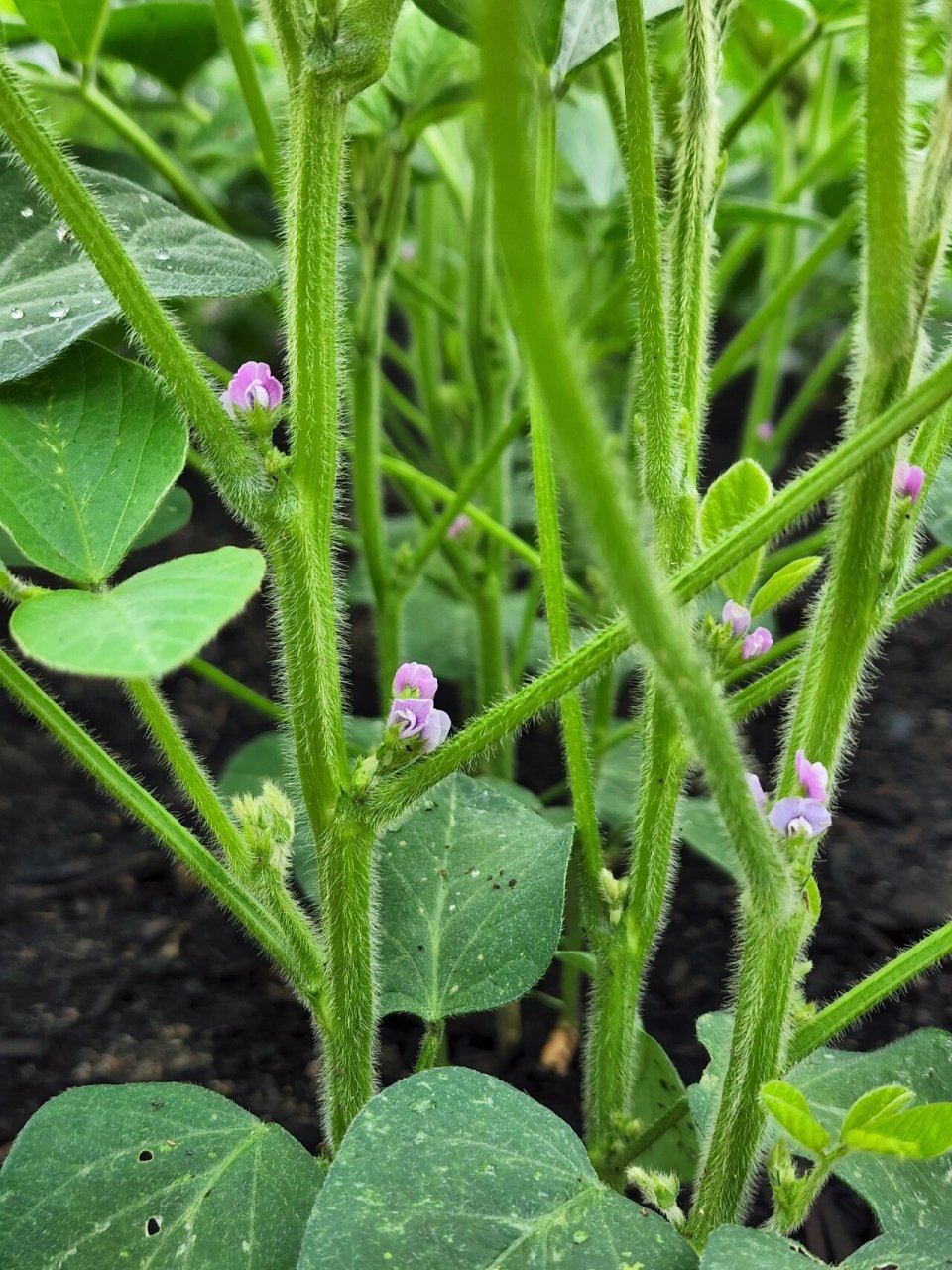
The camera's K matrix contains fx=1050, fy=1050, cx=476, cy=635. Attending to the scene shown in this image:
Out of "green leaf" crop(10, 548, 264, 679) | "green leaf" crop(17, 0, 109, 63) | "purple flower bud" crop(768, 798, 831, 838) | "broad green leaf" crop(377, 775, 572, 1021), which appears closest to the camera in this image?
"green leaf" crop(10, 548, 264, 679)

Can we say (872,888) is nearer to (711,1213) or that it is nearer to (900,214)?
(711,1213)

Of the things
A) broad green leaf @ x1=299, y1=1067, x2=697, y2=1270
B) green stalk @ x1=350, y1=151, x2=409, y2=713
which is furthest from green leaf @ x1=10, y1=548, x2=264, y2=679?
green stalk @ x1=350, y1=151, x2=409, y2=713

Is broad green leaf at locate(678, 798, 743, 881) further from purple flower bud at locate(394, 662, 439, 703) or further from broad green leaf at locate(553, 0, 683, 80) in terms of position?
broad green leaf at locate(553, 0, 683, 80)

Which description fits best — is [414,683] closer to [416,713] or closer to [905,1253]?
[416,713]

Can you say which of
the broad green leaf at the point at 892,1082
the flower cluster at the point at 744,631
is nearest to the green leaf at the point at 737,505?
the flower cluster at the point at 744,631

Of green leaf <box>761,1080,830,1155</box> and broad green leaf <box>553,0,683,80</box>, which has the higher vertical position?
broad green leaf <box>553,0,683,80</box>

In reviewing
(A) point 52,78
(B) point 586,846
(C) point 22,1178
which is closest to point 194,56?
(A) point 52,78
